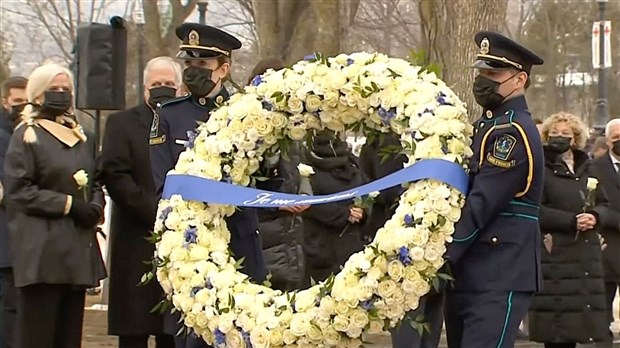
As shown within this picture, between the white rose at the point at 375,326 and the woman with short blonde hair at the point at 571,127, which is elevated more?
the woman with short blonde hair at the point at 571,127

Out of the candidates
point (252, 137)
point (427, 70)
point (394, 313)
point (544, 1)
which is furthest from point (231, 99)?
point (544, 1)

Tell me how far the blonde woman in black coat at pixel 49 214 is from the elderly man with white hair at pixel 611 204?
4.60m

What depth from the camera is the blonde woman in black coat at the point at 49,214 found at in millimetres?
8367

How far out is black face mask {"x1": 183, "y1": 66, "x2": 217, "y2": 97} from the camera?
7.46 meters

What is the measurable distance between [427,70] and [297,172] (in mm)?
2202

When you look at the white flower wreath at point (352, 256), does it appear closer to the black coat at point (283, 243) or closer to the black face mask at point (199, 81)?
the black face mask at point (199, 81)

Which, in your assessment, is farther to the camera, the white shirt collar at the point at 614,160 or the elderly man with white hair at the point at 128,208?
the white shirt collar at the point at 614,160

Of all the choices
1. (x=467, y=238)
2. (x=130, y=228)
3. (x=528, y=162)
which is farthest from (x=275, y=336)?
(x=130, y=228)

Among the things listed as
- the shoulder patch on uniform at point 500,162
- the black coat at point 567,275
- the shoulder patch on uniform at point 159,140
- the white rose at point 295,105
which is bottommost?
the black coat at point 567,275

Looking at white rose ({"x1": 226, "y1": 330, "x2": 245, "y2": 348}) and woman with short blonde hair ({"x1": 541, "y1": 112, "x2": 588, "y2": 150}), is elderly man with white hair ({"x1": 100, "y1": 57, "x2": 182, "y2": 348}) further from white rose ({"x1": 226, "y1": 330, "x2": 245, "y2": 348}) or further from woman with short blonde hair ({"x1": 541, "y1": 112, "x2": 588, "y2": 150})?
woman with short blonde hair ({"x1": 541, "y1": 112, "x2": 588, "y2": 150})

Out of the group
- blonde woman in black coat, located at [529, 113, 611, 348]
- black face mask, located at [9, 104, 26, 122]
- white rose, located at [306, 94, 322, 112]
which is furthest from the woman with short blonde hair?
black face mask, located at [9, 104, 26, 122]

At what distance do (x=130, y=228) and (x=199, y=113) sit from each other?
139 centimetres

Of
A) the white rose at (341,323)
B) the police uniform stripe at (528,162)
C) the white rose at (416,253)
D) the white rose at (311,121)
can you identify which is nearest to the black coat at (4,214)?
the white rose at (311,121)

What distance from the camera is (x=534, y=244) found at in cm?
693
